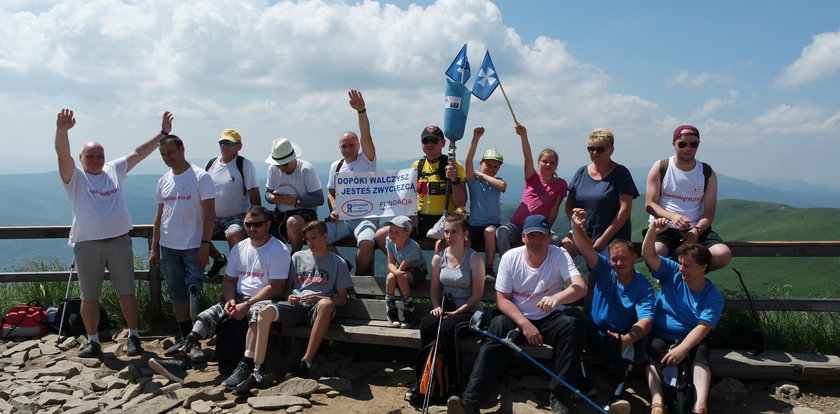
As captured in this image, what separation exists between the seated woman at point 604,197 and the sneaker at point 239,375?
3292 millimetres

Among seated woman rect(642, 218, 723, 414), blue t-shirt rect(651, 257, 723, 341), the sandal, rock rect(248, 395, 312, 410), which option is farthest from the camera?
rock rect(248, 395, 312, 410)

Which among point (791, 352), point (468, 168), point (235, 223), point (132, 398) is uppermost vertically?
point (468, 168)

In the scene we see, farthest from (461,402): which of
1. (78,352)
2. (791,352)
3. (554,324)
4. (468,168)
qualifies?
(78,352)

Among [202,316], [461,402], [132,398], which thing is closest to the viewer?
[461,402]

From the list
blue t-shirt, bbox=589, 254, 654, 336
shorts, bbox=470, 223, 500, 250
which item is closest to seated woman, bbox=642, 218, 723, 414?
blue t-shirt, bbox=589, 254, 654, 336

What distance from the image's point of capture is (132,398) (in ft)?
17.4

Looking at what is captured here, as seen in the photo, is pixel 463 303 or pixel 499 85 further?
pixel 499 85

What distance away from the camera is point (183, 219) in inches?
245

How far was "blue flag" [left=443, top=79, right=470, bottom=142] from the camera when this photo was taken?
6.22 m

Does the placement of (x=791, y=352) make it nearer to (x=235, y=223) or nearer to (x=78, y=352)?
(x=235, y=223)

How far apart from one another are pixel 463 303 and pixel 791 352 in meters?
3.30

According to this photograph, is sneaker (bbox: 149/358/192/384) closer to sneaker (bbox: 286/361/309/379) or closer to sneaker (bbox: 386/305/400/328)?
sneaker (bbox: 286/361/309/379)

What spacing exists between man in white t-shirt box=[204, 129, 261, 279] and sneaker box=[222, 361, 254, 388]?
1591 millimetres

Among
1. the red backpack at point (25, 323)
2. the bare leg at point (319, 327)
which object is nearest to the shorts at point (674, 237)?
the bare leg at point (319, 327)
